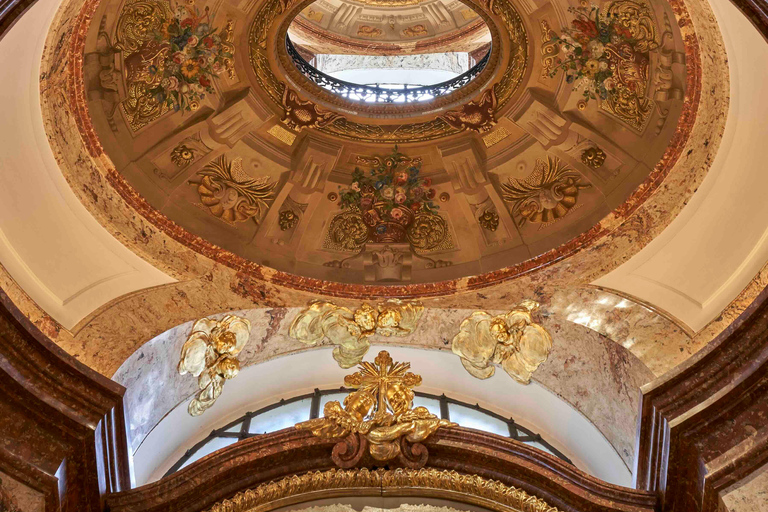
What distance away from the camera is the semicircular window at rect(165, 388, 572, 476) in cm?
1149

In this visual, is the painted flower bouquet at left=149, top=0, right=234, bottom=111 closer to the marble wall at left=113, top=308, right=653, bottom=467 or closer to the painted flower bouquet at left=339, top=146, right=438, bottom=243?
the painted flower bouquet at left=339, top=146, right=438, bottom=243

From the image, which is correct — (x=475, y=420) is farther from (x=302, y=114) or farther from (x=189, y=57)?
(x=189, y=57)

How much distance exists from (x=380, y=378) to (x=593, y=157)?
4.47m

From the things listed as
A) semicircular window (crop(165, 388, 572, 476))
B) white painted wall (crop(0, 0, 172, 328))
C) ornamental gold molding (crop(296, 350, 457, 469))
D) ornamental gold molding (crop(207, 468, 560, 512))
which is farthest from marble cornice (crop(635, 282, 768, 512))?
white painted wall (crop(0, 0, 172, 328))

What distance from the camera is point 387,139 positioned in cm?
1209

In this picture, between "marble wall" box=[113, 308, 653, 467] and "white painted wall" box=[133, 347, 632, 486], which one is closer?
"marble wall" box=[113, 308, 653, 467]

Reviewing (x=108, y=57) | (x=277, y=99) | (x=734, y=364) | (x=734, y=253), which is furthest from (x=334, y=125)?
(x=734, y=364)

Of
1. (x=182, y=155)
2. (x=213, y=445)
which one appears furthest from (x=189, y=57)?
(x=213, y=445)

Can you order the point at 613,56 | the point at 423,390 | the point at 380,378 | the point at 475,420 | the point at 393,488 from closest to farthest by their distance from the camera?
the point at 393,488
the point at 380,378
the point at 613,56
the point at 475,420
the point at 423,390

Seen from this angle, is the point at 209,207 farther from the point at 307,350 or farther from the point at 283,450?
the point at 283,450

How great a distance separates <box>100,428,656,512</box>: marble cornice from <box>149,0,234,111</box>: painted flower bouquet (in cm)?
527

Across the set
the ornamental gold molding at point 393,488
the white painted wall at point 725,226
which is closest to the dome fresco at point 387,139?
the white painted wall at point 725,226

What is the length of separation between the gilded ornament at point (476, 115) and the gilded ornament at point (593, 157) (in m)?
1.41

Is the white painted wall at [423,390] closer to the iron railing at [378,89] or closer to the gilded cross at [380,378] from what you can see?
the gilded cross at [380,378]
